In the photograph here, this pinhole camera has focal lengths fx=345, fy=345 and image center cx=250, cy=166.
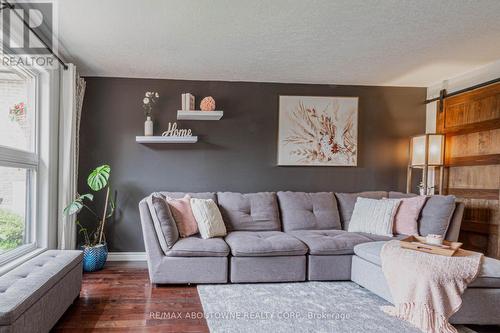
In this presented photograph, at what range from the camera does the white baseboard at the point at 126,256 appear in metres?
4.28

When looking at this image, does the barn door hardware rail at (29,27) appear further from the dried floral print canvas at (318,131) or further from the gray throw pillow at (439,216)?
the gray throw pillow at (439,216)

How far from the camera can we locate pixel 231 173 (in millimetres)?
4500

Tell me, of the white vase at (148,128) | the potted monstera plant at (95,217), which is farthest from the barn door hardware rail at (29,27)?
the potted monstera plant at (95,217)

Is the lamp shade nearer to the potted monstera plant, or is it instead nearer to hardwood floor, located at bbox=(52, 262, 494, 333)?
hardwood floor, located at bbox=(52, 262, 494, 333)

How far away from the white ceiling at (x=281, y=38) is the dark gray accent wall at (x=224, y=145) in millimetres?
256

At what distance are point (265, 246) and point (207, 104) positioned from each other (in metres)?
1.90

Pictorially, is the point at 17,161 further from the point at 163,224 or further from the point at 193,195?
the point at 193,195

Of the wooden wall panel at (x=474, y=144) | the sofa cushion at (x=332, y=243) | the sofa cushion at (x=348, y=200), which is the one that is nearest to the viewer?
the sofa cushion at (x=332, y=243)

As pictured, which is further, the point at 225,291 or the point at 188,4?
the point at 225,291

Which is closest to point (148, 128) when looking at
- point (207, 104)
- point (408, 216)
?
point (207, 104)

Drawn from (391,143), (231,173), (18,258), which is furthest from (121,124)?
(391,143)

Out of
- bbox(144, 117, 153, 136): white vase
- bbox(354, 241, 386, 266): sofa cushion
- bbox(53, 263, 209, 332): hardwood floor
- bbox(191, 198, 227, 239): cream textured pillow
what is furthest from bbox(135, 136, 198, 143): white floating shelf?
bbox(354, 241, 386, 266): sofa cushion

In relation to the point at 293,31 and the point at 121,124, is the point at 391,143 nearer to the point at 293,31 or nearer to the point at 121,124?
the point at 293,31

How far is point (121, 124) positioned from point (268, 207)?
83.0 inches
